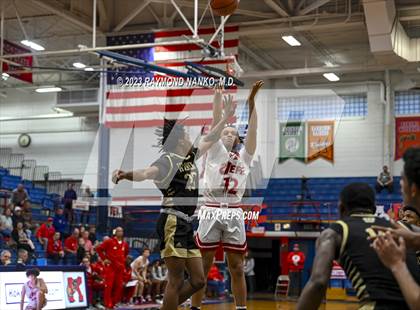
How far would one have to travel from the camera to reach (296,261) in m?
22.2

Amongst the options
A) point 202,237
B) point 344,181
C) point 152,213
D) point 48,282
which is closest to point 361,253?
point 202,237

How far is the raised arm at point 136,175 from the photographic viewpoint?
17.7ft

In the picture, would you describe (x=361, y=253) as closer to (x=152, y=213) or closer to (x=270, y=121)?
(x=152, y=213)

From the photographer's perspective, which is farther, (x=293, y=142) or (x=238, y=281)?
(x=293, y=142)

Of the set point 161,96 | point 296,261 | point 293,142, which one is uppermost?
point 161,96

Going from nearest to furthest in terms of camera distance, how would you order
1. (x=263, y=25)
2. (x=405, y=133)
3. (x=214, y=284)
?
(x=214, y=284) → (x=263, y=25) → (x=405, y=133)

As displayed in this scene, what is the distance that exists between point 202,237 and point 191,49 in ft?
39.6

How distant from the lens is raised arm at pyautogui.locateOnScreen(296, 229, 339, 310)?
332cm

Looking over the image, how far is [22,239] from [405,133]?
1466 cm

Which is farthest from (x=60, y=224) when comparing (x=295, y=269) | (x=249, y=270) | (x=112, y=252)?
(x=295, y=269)

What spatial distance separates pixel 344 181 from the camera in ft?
80.9

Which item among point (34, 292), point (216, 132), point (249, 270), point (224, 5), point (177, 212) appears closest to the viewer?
point (177, 212)

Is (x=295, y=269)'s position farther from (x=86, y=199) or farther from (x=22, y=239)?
(x=22, y=239)

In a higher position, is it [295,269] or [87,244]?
[87,244]
